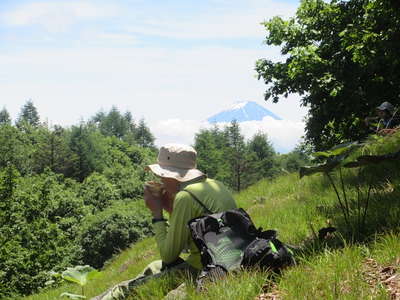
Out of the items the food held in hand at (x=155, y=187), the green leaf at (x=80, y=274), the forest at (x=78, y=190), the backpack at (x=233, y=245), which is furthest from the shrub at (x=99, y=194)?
the backpack at (x=233, y=245)

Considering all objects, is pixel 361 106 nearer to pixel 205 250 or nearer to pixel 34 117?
pixel 205 250

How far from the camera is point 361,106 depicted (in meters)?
16.3

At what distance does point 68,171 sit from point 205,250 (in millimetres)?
80888

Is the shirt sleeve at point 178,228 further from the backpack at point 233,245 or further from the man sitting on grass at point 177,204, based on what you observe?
the backpack at point 233,245

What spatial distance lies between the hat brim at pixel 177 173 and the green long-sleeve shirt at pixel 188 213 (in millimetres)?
142

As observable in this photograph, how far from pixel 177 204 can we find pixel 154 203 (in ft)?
1.74

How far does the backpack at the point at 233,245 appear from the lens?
3387mm

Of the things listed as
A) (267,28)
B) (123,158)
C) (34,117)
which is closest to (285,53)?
(267,28)

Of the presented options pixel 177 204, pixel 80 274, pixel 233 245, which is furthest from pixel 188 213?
pixel 80 274

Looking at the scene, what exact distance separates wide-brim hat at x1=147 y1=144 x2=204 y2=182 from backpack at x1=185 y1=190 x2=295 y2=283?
0.71 m

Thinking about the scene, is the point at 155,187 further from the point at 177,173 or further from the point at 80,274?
the point at 80,274

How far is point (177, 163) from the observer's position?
4.33 m

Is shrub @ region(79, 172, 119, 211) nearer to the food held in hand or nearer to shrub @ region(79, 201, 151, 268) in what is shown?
shrub @ region(79, 201, 151, 268)

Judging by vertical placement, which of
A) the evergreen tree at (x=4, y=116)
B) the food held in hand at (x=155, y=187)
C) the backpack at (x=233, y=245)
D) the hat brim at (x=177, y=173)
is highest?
the evergreen tree at (x=4, y=116)
